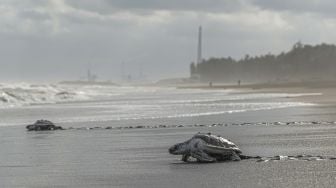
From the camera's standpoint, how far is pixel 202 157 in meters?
13.9

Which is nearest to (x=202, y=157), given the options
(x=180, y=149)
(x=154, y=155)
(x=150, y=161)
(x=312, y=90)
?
(x=180, y=149)

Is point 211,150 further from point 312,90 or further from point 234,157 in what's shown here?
point 312,90

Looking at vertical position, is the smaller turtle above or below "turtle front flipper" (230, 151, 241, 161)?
above

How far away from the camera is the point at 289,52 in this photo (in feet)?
572

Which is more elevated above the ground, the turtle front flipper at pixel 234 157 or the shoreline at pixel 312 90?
the shoreline at pixel 312 90

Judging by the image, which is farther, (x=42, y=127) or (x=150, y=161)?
(x=42, y=127)

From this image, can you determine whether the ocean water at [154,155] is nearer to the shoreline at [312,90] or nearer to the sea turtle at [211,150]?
the sea turtle at [211,150]

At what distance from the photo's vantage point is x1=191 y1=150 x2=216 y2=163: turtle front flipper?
546 inches

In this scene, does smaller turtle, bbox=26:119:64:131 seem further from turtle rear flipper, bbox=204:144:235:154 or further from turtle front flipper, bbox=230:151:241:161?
turtle front flipper, bbox=230:151:241:161

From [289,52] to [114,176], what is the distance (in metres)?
166

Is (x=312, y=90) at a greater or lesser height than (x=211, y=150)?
greater

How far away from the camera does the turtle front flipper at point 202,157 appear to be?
13875mm

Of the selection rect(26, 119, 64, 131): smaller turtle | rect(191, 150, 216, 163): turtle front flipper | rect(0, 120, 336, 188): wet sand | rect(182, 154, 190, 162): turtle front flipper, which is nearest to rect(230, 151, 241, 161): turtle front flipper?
rect(0, 120, 336, 188): wet sand

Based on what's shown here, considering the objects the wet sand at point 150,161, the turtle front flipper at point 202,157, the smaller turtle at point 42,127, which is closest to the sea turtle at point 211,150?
the turtle front flipper at point 202,157
